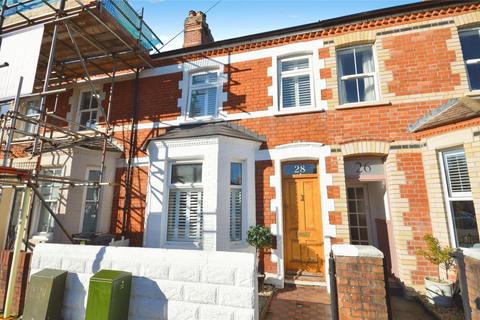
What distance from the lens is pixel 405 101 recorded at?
6336 mm

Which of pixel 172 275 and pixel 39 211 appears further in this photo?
pixel 39 211

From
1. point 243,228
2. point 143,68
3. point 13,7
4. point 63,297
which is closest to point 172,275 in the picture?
point 63,297

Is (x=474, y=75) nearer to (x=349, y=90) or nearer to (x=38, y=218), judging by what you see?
(x=349, y=90)

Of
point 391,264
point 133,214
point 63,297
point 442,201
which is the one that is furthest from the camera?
point 133,214

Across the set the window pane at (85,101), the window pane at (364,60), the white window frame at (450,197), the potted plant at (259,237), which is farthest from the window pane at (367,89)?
the window pane at (85,101)

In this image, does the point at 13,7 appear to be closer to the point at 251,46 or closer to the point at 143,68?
the point at 143,68

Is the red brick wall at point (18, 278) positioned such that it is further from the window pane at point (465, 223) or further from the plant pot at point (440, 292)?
the window pane at point (465, 223)

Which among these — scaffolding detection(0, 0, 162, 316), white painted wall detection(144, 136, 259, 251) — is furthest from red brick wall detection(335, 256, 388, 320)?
scaffolding detection(0, 0, 162, 316)

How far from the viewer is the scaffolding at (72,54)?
5.97 meters

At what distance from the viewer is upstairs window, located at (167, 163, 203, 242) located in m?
6.88

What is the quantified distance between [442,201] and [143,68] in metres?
9.49

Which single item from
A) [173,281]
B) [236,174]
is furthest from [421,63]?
[173,281]

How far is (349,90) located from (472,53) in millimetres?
3043

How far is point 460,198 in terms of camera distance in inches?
215
